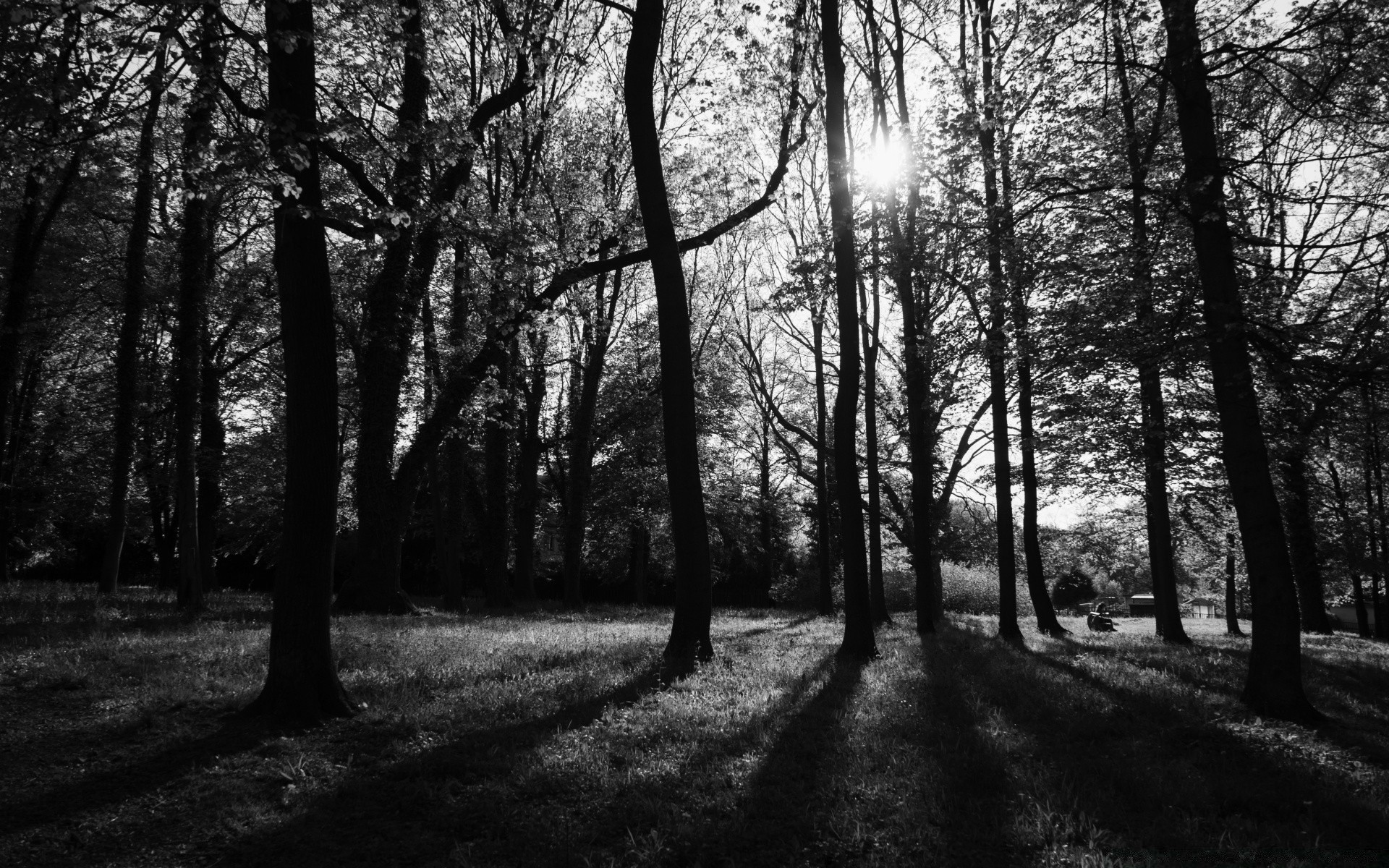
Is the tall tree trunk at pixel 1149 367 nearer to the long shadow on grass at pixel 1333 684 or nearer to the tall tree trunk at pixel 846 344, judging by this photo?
the long shadow on grass at pixel 1333 684

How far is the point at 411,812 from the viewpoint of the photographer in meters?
5.21

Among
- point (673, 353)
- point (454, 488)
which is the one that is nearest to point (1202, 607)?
point (454, 488)

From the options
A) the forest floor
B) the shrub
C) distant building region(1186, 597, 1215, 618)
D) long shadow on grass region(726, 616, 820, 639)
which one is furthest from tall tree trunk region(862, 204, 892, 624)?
distant building region(1186, 597, 1215, 618)

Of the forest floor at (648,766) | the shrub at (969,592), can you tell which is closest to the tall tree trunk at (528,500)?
the forest floor at (648,766)

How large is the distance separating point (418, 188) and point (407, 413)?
18.5 m

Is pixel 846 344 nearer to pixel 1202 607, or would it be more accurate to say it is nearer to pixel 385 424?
pixel 385 424

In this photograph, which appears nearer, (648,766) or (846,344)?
(648,766)

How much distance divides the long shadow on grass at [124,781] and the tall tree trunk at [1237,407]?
10.2m

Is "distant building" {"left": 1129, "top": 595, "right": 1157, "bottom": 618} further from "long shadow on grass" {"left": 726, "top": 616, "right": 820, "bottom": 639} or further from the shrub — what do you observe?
"long shadow on grass" {"left": 726, "top": 616, "right": 820, "bottom": 639}

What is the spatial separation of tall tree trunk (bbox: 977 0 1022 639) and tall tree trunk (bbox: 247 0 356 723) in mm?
7964

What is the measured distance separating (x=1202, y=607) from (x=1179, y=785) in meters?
127

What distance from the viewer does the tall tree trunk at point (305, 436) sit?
6.96 m

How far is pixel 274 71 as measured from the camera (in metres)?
7.11

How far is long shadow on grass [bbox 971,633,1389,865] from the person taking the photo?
16.3ft
